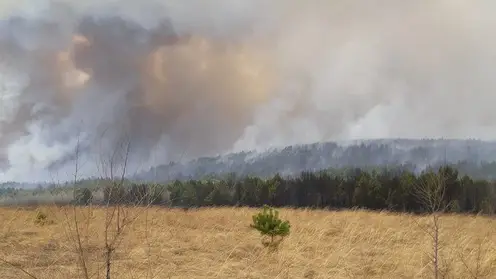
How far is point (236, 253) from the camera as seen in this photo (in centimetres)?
1026

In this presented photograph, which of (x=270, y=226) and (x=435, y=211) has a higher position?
(x=435, y=211)

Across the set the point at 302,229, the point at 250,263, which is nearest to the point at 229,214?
the point at 302,229

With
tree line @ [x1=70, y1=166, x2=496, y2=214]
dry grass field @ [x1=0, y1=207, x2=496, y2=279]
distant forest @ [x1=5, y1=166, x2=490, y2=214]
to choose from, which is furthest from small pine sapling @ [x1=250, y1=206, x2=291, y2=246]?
tree line @ [x1=70, y1=166, x2=496, y2=214]

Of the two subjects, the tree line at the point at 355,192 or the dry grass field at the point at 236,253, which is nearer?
the dry grass field at the point at 236,253

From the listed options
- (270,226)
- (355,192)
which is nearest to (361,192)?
Result: (355,192)

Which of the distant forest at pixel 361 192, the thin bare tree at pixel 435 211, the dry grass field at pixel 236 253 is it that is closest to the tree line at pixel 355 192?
the distant forest at pixel 361 192

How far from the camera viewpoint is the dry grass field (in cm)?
752

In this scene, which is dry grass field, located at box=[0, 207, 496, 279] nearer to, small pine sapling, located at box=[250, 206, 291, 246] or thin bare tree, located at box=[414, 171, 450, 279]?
thin bare tree, located at box=[414, 171, 450, 279]

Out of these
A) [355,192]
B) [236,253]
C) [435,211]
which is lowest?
[236,253]

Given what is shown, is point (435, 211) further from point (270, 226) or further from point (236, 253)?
point (236, 253)

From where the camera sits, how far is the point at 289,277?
24.6 feet

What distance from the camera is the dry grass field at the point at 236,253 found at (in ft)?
24.7

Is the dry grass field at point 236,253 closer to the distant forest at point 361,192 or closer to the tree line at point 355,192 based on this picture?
the distant forest at point 361,192

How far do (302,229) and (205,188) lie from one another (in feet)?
137
